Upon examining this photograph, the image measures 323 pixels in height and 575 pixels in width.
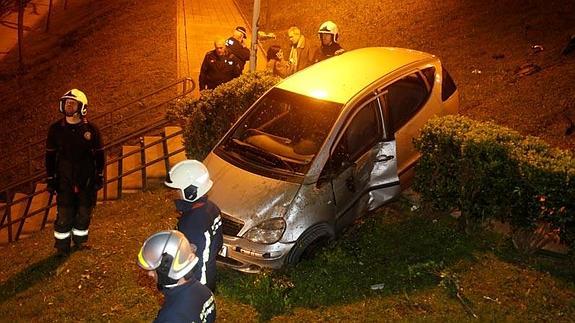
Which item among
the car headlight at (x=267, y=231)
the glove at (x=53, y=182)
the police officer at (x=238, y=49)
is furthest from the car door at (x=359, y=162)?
the police officer at (x=238, y=49)

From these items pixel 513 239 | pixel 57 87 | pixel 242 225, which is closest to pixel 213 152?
pixel 242 225

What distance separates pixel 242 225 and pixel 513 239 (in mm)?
2887

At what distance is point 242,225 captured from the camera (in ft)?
19.9

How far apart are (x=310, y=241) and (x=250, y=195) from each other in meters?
0.79

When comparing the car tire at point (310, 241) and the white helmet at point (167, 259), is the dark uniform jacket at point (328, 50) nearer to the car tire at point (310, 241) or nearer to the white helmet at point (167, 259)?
the car tire at point (310, 241)

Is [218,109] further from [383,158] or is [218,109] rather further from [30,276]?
[30,276]

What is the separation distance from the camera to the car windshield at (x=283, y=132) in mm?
6473

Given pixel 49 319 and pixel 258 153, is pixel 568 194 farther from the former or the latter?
pixel 49 319

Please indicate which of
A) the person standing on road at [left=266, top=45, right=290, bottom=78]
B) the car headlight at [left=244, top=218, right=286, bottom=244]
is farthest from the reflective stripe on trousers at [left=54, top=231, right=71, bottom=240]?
the person standing on road at [left=266, top=45, right=290, bottom=78]

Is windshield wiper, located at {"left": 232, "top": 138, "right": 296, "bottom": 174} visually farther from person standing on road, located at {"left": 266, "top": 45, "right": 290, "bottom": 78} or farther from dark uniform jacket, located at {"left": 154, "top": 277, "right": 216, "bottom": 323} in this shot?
person standing on road, located at {"left": 266, "top": 45, "right": 290, "bottom": 78}

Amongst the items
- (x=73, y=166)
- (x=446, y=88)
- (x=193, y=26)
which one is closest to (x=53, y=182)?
(x=73, y=166)

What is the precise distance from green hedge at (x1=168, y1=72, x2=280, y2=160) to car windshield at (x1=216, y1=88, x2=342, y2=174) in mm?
1298

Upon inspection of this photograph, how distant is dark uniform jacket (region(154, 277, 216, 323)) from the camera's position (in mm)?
3244

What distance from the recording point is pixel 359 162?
668 cm
